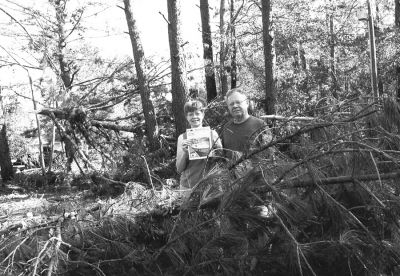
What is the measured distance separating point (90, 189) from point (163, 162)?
165 cm

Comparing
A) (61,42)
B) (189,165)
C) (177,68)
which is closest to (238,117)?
(189,165)

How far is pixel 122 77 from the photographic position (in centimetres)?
1177

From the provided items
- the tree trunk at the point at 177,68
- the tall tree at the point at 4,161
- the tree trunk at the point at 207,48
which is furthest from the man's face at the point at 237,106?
the tall tree at the point at 4,161

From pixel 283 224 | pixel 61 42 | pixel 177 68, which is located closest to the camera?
pixel 283 224

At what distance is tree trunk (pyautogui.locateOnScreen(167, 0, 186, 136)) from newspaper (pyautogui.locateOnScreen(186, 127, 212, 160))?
19.6 feet

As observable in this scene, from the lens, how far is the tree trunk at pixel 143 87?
32.6 ft

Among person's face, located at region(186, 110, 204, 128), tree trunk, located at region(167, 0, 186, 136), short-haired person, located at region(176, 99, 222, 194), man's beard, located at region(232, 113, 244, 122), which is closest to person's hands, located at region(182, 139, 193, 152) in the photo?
short-haired person, located at region(176, 99, 222, 194)

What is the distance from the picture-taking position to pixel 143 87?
33.4 feet

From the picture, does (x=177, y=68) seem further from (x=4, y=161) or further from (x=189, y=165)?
(x=4, y=161)

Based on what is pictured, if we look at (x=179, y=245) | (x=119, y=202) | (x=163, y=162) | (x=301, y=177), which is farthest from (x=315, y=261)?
(x=163, y=162)

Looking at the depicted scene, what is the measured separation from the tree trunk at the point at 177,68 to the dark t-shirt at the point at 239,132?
5.91 meters

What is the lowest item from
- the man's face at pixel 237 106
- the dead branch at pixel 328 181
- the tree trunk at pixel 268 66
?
the dead branch at pixel 328 181

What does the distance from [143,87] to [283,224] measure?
8.33m

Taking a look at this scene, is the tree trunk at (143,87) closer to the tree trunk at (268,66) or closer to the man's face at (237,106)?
the tree trunk at (268,66)
